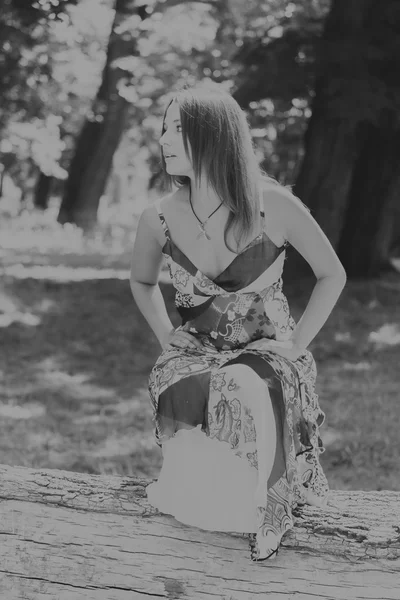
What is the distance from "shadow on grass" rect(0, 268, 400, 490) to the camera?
5.77 metres

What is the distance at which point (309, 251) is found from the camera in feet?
10.5

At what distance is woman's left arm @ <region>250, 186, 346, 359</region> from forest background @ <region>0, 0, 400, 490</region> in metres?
1.05

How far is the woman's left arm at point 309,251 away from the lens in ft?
10.4

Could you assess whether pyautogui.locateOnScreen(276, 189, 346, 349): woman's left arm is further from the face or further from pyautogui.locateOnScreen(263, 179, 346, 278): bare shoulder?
the face

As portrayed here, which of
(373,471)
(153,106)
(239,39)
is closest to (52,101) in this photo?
(153,106)

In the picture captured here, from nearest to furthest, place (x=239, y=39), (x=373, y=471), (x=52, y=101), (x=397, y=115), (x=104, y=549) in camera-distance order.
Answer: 1. (x=104, y=549)
2. (x=373, y=471)
3. (x=397, y=115)
4. (x=239, y=39)
5. (x=52, y=101)

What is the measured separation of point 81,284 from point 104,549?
26.8ft

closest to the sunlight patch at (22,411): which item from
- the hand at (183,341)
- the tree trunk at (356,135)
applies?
the hand at (183,341)

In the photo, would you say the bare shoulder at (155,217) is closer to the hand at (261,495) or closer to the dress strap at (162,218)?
the dress strap at (162,218)

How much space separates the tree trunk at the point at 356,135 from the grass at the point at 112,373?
0.74 m

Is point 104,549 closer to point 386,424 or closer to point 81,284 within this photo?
point 386,424

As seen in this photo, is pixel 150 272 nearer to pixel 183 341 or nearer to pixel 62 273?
pixel 183 341

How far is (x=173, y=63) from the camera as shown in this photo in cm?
1367

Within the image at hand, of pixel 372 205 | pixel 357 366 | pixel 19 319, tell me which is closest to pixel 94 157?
pixel 372 205
